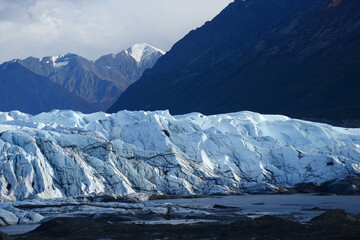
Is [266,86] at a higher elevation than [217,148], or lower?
higher

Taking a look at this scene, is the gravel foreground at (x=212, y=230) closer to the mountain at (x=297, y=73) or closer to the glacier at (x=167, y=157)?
the glacier at (x=167, y=157)

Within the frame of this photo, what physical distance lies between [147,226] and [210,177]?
3060cm

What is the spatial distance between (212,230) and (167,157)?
33.8 meters

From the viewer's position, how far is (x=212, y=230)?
2364 centimetres

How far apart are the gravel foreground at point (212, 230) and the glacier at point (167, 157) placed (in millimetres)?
20846

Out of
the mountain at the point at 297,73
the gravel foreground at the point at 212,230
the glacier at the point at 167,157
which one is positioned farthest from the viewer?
the mountain at the point at 297,73

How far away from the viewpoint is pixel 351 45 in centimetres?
15625

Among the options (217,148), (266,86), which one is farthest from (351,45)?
(217,148)

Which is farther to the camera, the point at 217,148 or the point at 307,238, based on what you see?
the point at 217,148

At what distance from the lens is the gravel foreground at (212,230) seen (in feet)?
68.7

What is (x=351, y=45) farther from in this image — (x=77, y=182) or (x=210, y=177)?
(x=77, y=182)

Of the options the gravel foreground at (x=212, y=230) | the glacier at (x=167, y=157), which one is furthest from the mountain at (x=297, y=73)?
the gravel foreground at (x=212, y=230)

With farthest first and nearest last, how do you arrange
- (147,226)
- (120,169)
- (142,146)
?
(142,146) < (120,169) < (147,226)

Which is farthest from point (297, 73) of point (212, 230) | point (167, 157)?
point (212, 230)
